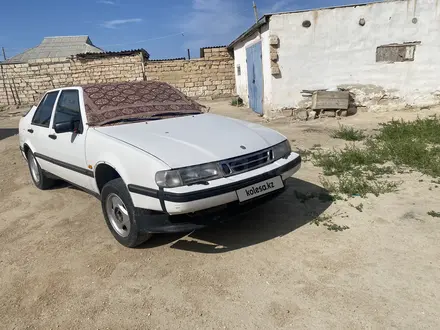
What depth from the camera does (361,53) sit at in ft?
31.5

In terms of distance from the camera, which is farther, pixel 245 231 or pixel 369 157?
pixel 369 157

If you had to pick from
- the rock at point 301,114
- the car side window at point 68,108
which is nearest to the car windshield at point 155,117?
the car side window at point 68,108

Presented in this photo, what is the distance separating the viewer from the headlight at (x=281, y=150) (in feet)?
9.90

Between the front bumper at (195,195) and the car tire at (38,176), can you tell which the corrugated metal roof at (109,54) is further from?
the front bumper at (195,195)

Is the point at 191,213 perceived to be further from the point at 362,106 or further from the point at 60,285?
the point at 362,106

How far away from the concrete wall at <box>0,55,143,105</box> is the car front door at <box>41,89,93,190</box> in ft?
47.2

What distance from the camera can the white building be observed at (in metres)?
9.30

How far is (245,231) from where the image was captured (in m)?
3.19

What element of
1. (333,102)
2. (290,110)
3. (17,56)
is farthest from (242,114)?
(17,56)

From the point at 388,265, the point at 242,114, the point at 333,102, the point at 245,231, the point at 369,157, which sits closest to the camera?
the point at 388,265

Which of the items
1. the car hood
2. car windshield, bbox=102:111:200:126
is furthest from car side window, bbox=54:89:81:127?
the car hood

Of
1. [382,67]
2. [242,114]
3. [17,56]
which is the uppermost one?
[17,56]

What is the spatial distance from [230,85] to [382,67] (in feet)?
31.7

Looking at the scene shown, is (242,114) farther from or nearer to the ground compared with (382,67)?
nearer to the ground
